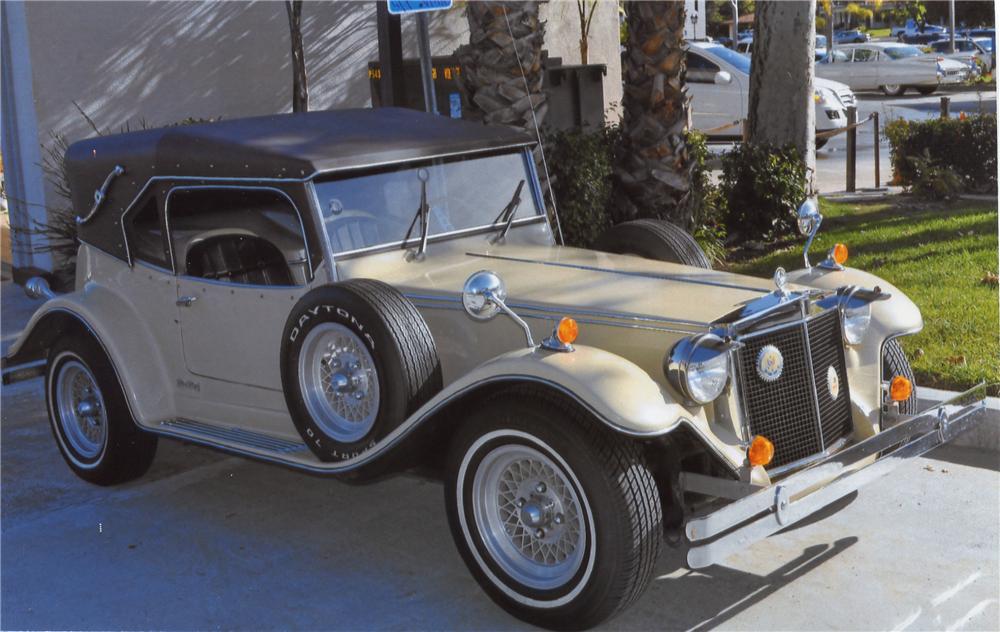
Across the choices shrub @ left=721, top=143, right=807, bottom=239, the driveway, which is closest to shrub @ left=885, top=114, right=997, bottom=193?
shrub @ left=721, top=143, right=807, bottom=239

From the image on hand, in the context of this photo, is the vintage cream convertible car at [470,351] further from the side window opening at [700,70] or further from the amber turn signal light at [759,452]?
the side window opening at [700,70]

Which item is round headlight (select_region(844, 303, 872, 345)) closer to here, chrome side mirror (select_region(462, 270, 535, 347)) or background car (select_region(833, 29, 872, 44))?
chrome side mirror (select_region(462, 270, 535, 347))

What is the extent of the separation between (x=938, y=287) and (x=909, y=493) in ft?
10.5

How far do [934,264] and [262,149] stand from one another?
5601 mm

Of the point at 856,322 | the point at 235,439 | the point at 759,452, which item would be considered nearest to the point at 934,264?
the point at 856,322

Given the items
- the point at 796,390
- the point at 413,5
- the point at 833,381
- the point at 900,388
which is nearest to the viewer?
the point at 796,390

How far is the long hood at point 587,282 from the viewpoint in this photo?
452 cm

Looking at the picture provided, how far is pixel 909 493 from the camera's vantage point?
17.5ft

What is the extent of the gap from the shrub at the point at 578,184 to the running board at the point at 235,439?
4092mm

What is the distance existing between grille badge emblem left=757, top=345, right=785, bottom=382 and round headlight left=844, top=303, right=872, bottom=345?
47 centimetres

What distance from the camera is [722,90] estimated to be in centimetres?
2009

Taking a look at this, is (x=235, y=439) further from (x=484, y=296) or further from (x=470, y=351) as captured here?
(x=484, y=296)

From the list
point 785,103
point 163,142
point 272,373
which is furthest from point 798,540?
point 785,103

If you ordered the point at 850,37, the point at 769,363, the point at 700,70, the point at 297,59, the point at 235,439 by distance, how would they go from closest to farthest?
1. the point at 769,363
2. the point at 235,439
3. the point at 297,59
4. the point at 700,70
5. the point at 850,37
